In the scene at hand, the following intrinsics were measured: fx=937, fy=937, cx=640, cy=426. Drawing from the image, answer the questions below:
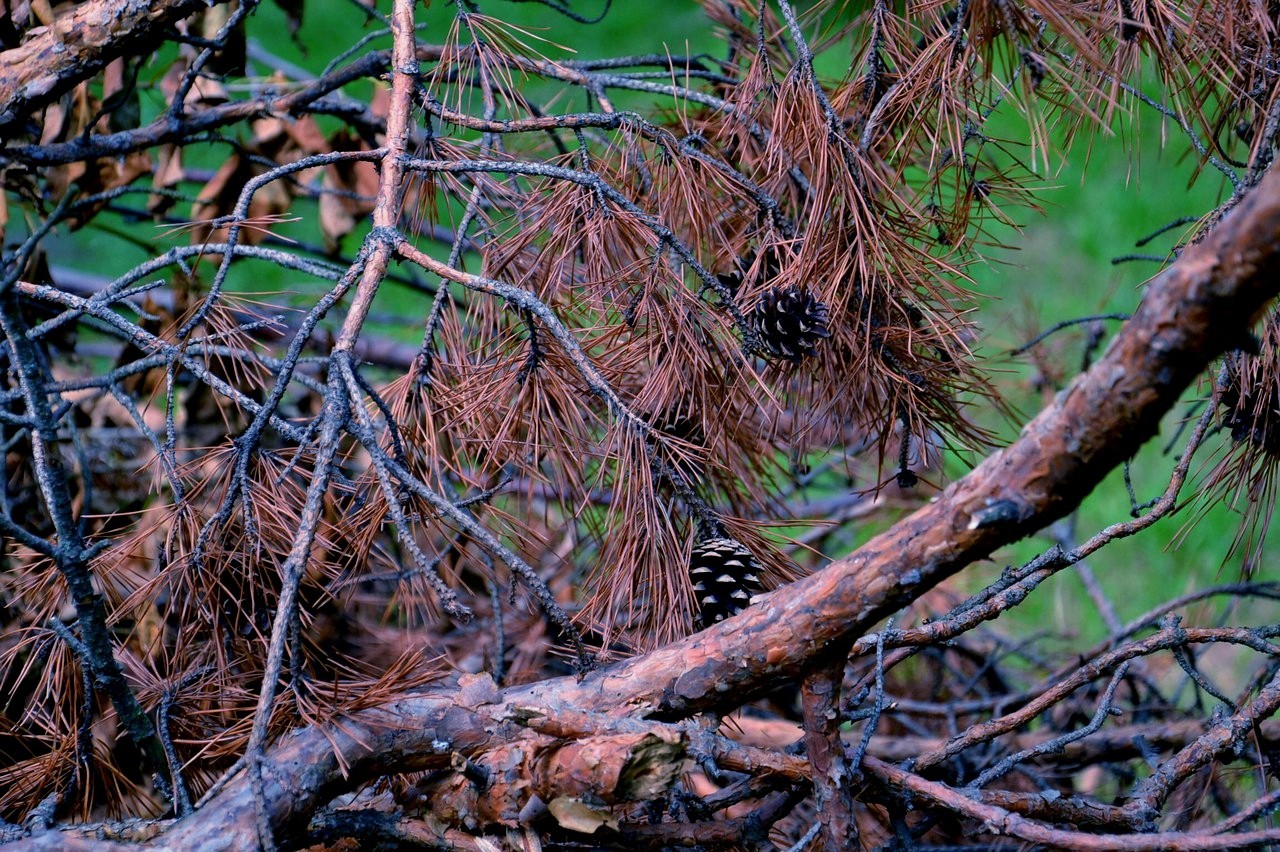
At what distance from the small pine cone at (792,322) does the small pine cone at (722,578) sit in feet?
0.58

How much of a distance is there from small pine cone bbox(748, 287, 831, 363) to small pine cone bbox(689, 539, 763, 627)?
178 millimetres

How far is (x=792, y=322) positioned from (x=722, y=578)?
0.76 ft

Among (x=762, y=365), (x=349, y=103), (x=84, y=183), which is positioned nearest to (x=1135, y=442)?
(x=762, y=365)

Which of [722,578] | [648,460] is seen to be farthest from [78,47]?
[722,578]

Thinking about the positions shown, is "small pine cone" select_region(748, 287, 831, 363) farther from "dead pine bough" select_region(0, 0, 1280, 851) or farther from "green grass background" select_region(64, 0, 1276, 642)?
"green grass background" select_region(64, 0, 1276, 642)

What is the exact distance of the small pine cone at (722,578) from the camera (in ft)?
2.52

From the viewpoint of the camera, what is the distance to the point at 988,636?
1.63 metres

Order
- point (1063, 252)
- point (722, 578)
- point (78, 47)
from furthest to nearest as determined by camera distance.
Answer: point (1063, 252) → point (78, 47) → point (722, 578)

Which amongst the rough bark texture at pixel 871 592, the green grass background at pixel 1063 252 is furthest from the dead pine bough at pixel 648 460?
the green grass background at pixel 1063 252

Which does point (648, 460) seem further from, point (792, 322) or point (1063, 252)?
point (1063, 252)

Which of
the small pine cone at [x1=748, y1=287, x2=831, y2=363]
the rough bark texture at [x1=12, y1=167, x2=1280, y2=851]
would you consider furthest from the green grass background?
the rough bark texture at [x1=12, y1=167, x2=1280, y2=851]

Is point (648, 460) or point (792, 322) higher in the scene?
point (792, 322)

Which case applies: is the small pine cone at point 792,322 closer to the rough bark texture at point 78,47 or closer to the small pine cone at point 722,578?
the small pine cone at point 722,578

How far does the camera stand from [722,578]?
768 millimetres
